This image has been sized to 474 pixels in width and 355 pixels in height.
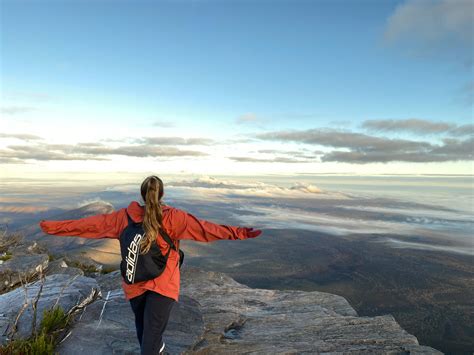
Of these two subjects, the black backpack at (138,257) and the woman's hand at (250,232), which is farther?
the woman's hand at (250,232)

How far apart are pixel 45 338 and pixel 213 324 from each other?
16.8 ft

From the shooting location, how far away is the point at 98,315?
8.65 metres

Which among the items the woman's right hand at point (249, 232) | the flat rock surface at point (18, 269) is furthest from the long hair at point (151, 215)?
the flat rock surface at point (18, 269)

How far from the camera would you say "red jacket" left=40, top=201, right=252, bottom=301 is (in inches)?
226

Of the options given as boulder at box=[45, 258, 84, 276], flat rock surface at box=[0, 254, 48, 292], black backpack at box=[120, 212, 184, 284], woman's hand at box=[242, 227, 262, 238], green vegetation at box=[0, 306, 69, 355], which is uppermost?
woman's hand at box=[242, 227, 262, 238]

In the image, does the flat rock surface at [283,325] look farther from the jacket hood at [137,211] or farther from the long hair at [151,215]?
the jacket hood at [137,211]

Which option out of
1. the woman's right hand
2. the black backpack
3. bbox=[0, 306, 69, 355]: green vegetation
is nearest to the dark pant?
the black backpack

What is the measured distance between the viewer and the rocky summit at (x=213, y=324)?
312 inches

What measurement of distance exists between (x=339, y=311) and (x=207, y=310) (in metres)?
6.68

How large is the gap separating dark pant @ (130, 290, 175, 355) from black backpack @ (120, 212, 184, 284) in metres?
0.42

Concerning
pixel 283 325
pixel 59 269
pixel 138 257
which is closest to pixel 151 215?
pixel 138 257

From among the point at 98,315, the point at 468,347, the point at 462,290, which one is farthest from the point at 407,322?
the point at 98,315

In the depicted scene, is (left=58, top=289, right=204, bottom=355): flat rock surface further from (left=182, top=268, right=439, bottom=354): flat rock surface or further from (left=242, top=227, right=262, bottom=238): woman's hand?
(left=242, top=227, right=262, bottom=238): woman's hand

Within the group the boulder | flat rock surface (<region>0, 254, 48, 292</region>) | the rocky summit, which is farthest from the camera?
the boulder
